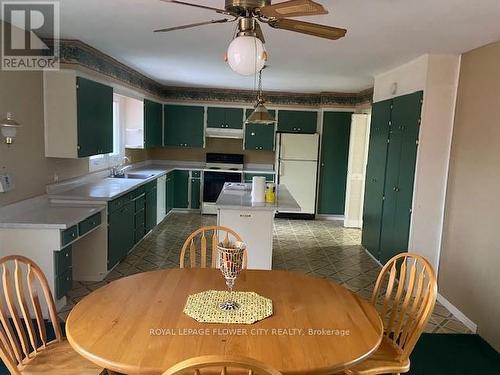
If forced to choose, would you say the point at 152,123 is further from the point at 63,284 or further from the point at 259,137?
the point at 63,284

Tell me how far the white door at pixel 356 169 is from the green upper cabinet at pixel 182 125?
112 inches

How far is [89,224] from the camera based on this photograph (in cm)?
359

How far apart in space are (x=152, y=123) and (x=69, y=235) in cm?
403

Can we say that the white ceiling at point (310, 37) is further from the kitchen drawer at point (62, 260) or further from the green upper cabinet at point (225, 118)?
the green upper cabinet at point (225, 118)

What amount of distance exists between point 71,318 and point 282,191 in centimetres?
346

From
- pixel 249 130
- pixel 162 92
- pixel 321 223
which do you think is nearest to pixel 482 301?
pixel 321 223

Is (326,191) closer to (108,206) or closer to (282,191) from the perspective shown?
(282,191)

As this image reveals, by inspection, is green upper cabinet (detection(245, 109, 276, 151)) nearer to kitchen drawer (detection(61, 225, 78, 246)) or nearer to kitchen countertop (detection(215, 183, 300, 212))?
kitchen countertop (detection(215, 183, 300, 212))

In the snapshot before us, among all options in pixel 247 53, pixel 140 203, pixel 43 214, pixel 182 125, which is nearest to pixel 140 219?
pixel 140 203

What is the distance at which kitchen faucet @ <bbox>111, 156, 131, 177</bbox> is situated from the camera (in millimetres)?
5619

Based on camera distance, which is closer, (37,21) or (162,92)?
(37,21)

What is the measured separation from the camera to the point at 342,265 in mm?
4918

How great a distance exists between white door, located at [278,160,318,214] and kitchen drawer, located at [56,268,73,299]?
4597 millimetres

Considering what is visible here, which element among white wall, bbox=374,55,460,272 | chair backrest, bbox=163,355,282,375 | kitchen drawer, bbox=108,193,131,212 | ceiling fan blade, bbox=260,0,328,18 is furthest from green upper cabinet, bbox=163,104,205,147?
chair backrest, bbox=163,355,282,375
